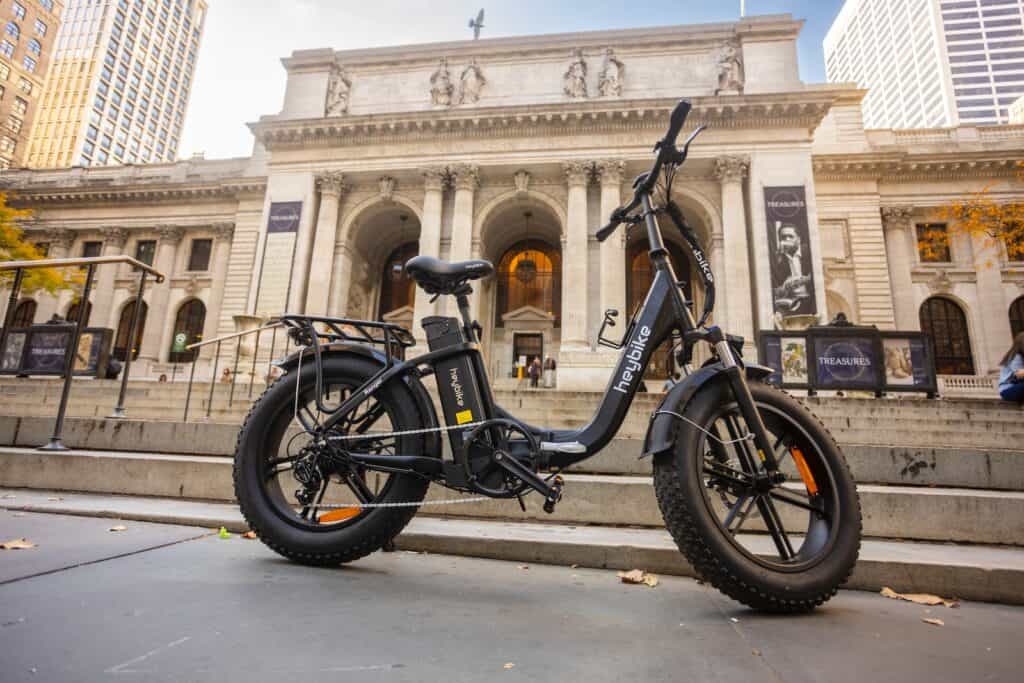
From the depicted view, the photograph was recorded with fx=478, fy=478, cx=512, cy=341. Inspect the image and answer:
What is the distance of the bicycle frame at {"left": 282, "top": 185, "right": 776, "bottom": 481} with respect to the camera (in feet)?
7.34

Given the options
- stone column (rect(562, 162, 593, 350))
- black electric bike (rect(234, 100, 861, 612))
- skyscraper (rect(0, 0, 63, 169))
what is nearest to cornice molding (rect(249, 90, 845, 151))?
stone column (rect(562, 162, 593, 350))

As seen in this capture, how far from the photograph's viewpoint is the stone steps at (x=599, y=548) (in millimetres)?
2201

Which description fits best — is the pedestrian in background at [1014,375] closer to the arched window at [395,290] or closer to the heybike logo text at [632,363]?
the heybike logo text at [632,363]

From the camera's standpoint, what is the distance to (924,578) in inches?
87.7

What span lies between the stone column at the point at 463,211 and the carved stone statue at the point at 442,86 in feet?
11.6

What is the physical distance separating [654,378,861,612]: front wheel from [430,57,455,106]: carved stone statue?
22911 millimetres

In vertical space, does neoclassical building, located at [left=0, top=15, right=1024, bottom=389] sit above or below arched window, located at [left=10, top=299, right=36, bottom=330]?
above

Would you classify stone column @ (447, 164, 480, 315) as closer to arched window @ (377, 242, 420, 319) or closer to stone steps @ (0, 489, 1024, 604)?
arched window @ (377, 242, 420, 319)

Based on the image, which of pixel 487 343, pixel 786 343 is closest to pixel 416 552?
pixel 786 343

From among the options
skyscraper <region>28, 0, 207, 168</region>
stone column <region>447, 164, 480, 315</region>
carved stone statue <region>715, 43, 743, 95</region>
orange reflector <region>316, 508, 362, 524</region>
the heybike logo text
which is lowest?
orange reflector <region>316, 508, 362, 524</region>

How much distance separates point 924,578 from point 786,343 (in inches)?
357

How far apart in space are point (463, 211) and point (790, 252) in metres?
13.0

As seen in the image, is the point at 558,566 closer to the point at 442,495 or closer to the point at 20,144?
the point at 442,495

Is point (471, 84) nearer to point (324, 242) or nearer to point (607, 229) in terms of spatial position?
point (324, 242)
